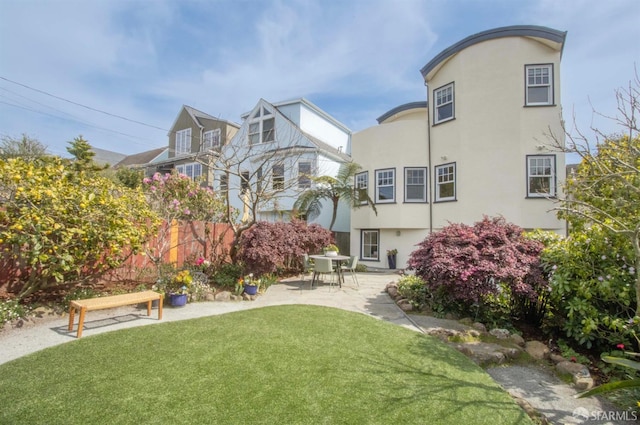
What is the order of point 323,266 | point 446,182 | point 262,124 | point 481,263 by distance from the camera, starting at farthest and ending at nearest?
1. point 262,124
2. point 446,182
3. point 323,266
4. point 481,263

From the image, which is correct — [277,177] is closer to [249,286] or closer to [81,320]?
[249,286]

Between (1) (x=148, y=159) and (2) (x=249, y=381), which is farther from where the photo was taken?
(1) (x=148, y=159)

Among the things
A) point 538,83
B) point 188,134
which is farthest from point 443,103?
point 188,134

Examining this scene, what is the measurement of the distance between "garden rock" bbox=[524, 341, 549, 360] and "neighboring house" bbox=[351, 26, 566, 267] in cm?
752

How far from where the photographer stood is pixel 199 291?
8.08 m

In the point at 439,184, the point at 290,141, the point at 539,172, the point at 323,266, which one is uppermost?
the point at 290,141

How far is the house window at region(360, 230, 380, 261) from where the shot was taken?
15.5 metres

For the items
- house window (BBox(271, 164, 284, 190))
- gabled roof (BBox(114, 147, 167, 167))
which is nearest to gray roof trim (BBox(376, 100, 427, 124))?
house window (BBox(271, 164, 284, 190))

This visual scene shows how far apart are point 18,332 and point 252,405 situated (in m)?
4.98

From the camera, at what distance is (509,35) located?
1230 centimetres

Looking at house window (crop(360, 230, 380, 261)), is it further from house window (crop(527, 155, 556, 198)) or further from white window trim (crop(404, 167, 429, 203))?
house window (crop(527, 155, 556, 198))

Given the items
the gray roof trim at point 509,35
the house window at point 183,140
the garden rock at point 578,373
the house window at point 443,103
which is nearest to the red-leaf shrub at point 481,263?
the garden rock at point 578,373

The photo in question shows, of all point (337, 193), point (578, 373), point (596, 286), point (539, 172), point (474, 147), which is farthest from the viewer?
point (337, 193)

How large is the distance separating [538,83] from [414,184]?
6.11 metres
